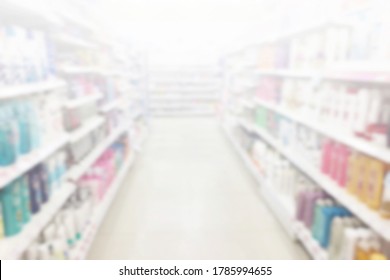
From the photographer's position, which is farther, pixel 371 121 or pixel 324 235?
pixel 324 235

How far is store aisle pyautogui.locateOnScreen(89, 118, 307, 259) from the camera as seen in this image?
2525 millimetres

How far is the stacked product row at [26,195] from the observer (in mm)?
1574

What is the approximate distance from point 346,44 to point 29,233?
94.3 inches

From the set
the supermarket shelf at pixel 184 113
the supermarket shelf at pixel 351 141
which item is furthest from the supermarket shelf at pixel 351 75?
the supermarket shelf at pixel 184 113

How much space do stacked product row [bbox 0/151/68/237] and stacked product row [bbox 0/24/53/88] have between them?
0.52 m

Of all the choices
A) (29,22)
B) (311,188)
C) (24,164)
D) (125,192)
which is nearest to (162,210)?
(125,192)

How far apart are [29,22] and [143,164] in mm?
2950

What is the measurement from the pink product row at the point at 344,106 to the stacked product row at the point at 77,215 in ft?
6.44

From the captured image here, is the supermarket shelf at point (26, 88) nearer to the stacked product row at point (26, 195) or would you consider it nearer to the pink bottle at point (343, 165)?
the stacked product row at point (26, 195)

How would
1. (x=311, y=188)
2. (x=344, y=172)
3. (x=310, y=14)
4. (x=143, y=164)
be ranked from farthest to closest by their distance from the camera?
(x=143, y=164), (x=310, y=14), (x=311, y=188), (x=344, y=172)

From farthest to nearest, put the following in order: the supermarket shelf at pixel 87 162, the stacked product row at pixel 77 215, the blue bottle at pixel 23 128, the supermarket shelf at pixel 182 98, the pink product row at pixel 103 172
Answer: the supermarket shelf at pixel 182 98
the pink product row at pixel 103 172
the supermarket shelf at pixel 87 162
the stacked product row at pixel 77 215
the blue bottle at pixel 23 128

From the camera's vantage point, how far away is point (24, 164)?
5.31 ft

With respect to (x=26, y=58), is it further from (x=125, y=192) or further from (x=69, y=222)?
(x=125, y=192)

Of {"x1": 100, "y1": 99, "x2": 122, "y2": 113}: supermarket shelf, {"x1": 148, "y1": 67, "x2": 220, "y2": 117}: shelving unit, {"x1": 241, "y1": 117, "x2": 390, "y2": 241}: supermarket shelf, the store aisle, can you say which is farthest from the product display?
{"x1": 148, "y1": 67, "x2": 220, "y2": 117}: shelving unit
